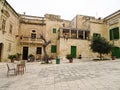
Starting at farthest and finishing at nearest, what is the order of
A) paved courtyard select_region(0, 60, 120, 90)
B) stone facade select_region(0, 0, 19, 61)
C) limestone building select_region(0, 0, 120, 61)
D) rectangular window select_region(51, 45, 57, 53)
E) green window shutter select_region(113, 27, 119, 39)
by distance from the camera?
1. rectangular window select_region(51, 45, 57, 53)
2. limestone building select_region(0, 0, 120, 61)
3. green window shutter select_region(113, 27, 119, 39)
4. stone facade select_region(0, 0, 19, 61)
5. paved courtyard select_region(0, 60, 120, 90)

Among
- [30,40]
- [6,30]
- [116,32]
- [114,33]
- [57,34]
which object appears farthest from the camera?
[57,34]

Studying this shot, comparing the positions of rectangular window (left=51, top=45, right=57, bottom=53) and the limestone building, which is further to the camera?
rectangular window (left=51, top=45, right=57, bottom=53)

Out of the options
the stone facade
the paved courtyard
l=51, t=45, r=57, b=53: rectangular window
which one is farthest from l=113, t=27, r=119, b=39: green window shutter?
the stone facade

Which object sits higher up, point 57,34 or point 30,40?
point 57,34

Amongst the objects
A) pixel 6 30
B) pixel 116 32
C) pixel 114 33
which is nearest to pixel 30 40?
pixel 6 30

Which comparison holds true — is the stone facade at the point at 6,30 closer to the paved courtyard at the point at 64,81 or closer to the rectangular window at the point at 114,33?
the paved courtyard at the point at 64,81

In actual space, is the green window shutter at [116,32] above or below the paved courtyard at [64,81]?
above

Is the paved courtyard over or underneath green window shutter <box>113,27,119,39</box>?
underneath

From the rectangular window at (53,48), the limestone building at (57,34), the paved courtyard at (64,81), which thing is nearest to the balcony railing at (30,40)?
the limestone building at (57,34)

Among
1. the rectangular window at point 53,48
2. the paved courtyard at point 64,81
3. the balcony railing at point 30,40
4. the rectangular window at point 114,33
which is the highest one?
the rectangular window at point 114,33

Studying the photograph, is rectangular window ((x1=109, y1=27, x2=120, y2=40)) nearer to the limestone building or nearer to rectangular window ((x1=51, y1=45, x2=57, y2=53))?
the limestone building

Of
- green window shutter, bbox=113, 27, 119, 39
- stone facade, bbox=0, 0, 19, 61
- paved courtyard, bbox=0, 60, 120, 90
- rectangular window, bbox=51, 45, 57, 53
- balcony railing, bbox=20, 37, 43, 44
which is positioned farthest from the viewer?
rectangular window, bbox=51, 45, 57, 53

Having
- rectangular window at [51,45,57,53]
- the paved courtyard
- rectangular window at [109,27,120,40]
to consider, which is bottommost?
the paved courtyard

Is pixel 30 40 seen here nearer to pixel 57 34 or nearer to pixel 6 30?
pixel 57 34
